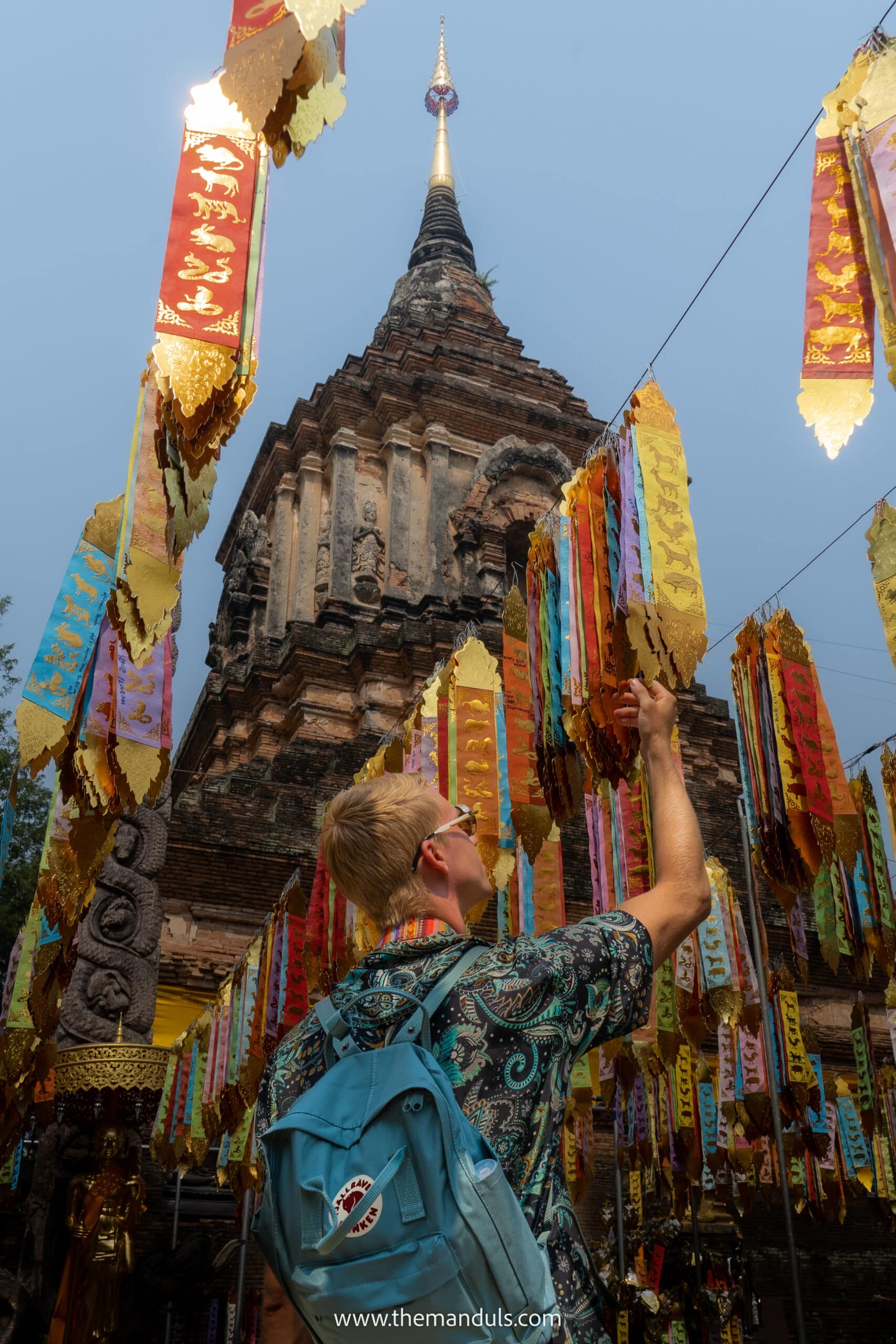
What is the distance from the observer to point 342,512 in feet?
54.4

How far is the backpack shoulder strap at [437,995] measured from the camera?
4.91 ft

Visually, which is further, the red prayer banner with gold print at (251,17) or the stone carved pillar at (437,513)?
the stone carved pillar at (437,513)

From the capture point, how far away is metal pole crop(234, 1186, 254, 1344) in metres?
7.27

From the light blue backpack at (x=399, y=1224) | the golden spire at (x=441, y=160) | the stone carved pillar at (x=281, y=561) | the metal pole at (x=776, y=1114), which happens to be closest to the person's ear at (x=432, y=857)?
the light blue backpack at (x=399, y=1224)

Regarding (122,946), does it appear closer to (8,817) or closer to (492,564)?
(8,817)

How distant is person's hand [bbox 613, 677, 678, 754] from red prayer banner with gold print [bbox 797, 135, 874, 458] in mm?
2142

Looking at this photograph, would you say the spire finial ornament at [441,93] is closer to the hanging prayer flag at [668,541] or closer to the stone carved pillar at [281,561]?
the stone carved pillar at [281,561]

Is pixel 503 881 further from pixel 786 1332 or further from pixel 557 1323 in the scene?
pixel 786 1332

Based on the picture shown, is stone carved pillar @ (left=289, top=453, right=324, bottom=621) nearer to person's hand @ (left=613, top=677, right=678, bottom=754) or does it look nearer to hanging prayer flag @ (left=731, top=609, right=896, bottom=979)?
hanging prayer flag @ (left=731, top=609, right=896, bottom=979)

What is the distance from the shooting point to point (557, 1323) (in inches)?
52.0

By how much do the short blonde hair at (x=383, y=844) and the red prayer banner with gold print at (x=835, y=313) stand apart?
102 inches

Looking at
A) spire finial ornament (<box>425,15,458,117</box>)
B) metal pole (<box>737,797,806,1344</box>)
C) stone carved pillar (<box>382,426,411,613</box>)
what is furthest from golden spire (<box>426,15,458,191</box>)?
metal pole (<box>737,797,806,1344</box>)

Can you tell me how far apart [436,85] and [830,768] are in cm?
2835

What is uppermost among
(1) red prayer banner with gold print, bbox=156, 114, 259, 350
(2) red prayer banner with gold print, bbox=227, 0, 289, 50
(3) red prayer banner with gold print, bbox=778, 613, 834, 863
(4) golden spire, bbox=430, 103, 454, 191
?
(4) golden spire, bbox=430, 103, 454, 191
